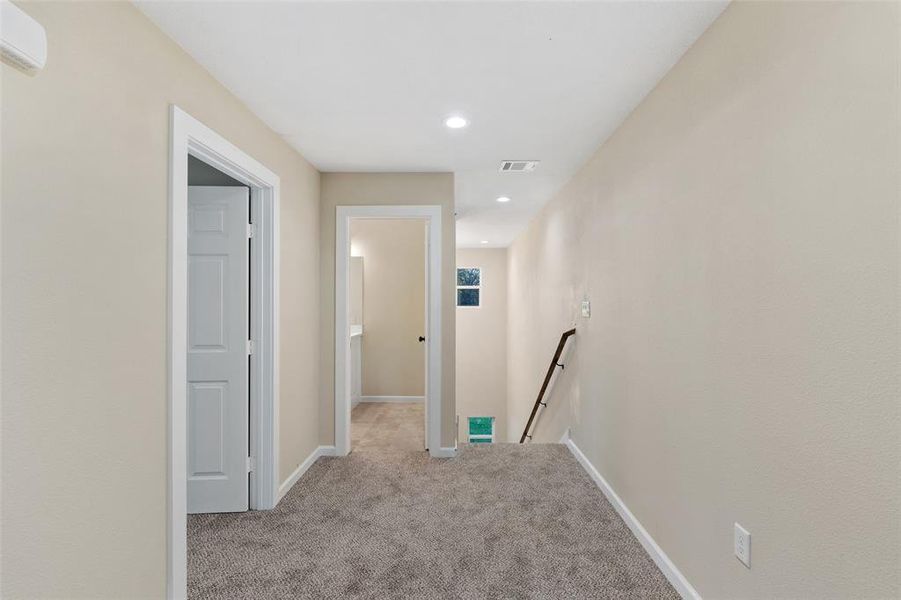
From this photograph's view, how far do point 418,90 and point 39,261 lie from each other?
1704 millimetres

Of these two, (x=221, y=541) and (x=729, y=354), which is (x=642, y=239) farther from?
(x=221, y=541)

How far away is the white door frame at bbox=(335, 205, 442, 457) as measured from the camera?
12.7ft

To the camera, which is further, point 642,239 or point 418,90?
point 642,239

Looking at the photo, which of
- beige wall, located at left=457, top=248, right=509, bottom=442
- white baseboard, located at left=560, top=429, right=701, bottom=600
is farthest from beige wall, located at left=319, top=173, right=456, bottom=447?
beige wall, located at left=457, top=248, right=509, bottom=442

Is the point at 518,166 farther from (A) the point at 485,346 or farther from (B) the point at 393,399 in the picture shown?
(A) the point at 485,346

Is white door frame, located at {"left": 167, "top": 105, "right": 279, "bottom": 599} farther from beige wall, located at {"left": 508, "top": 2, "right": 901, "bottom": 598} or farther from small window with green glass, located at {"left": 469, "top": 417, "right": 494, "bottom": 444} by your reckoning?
small window with green glass, located at {"left": 469, "top": 417, "right": 494, "bottom": 444}

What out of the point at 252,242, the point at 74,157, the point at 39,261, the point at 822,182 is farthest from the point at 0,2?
the point at 822,182

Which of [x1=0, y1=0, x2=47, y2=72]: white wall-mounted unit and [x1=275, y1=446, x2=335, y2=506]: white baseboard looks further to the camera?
[x1=275, y1=446, x2=335, y2=506]: white baseboard

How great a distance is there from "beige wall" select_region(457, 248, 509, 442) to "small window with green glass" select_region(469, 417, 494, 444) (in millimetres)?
289

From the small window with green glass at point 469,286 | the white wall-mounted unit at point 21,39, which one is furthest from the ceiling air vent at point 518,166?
the small window with green glass at point 469,286

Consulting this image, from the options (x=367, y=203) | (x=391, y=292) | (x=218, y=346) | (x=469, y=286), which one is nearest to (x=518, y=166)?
(x=367, y=203)

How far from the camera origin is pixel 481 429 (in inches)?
382

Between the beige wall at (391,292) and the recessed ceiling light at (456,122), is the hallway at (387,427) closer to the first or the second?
the beige wall at (391,292)

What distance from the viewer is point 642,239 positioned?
2545 mm
